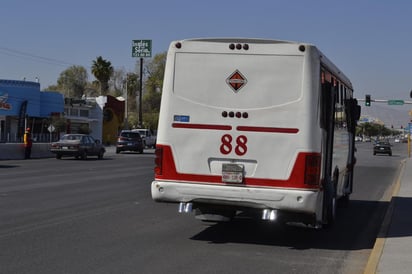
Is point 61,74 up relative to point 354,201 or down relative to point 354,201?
up

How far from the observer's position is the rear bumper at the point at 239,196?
9078 mm

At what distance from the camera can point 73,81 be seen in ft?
408

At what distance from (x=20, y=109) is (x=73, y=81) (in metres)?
65.2

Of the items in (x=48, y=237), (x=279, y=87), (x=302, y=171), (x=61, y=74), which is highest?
(x=61, y=74)

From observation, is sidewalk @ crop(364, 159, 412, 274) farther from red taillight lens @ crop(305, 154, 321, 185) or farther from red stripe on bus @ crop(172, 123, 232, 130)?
red stripe on bus @ crop(172, 123, 232, 130)

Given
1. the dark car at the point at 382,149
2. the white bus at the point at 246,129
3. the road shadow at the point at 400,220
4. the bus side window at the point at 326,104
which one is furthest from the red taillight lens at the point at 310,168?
the dark car at the point at 382,149

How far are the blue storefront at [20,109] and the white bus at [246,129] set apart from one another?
51111mm

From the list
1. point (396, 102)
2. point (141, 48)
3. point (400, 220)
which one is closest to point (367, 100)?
point (396, 102)

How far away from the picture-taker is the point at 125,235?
33.4 feet

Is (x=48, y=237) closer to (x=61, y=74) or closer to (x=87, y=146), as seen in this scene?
(x=87, y=146)

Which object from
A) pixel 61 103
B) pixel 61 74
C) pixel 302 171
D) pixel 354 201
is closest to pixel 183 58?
pixel 302 171

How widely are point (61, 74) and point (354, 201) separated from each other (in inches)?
4477

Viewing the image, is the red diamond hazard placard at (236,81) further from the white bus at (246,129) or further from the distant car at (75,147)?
the distant car at (75,147)

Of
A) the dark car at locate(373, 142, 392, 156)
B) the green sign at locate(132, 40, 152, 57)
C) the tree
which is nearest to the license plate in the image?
the dark car at locate(373, 142, 392, 156)
